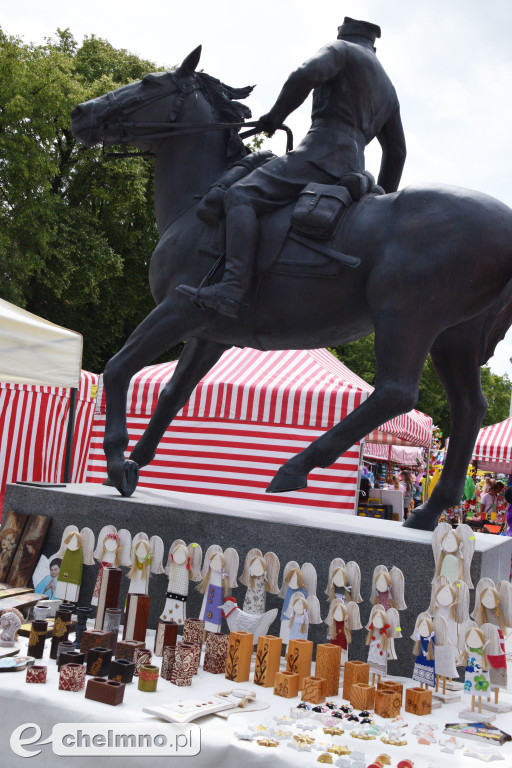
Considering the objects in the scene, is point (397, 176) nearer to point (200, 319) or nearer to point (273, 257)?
point (273, 257)

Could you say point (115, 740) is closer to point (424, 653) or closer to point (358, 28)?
point (424, 653)

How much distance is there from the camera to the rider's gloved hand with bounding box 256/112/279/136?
406 cm

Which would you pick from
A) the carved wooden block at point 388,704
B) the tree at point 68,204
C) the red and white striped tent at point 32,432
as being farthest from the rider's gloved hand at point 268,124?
the tree at point 68,204

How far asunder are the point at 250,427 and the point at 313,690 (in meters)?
6.65

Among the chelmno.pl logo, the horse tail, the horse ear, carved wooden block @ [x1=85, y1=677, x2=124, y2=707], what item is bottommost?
the chelmno.pl logo

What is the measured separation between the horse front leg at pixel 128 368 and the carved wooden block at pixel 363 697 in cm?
196

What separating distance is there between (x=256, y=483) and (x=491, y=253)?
5994mm

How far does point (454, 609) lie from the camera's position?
9.21 ft

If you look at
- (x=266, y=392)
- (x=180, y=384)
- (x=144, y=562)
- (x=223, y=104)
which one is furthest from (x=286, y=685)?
(x=266, y=392)

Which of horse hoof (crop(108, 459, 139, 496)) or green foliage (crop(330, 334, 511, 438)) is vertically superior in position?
green foliage (crop(330, 334, 511, 438))

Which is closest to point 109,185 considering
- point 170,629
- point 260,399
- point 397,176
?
point 260,399

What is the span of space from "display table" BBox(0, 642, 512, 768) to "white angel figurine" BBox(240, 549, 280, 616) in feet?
1.56

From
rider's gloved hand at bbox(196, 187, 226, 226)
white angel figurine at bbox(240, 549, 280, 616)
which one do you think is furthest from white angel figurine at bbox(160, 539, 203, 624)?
rider's gloved hand at bbox(196, 187, 226, 226)

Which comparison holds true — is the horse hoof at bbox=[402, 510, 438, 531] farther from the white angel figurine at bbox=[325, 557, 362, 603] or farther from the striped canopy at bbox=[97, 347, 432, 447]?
the striped canopy at bbox=[97, 347, 432, 447]
